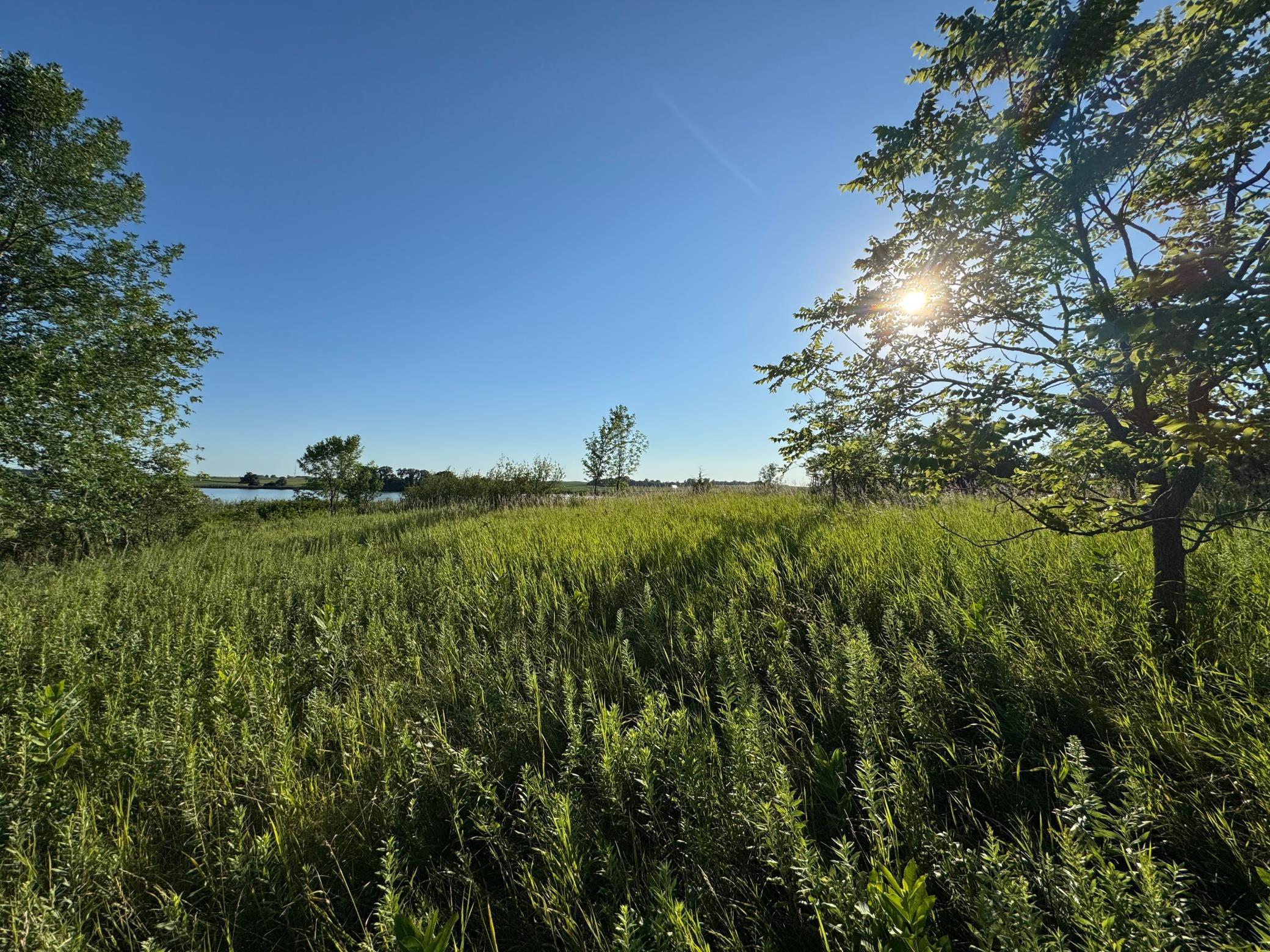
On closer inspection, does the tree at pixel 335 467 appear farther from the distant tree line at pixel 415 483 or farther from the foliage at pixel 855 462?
the foliage at pixel 855 462

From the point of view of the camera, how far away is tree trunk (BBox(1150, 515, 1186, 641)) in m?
2.40

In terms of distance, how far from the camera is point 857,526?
5676mm

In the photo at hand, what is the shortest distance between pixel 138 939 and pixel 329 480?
108ft

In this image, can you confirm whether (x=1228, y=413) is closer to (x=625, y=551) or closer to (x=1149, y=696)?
(x=1149, y=696)

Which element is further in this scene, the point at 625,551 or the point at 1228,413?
the point at 625,551

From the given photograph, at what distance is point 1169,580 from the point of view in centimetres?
242

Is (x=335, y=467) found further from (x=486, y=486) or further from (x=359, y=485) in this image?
(x=486, y=486)

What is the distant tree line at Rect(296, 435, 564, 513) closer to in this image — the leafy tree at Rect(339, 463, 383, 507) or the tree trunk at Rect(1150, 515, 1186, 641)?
the leafy tree at Rect(339, 463, 383, 507)

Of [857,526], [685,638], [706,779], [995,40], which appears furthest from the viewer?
[857,526]

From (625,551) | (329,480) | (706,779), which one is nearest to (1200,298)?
(706,779)

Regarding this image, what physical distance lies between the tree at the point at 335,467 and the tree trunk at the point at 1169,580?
3443 cm

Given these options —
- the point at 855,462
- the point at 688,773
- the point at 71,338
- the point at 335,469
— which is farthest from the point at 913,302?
the point at 335,469

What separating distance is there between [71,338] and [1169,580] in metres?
18.3

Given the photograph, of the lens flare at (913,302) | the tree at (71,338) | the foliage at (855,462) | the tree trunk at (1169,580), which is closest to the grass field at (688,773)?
the tree trunk at (1169,580)
